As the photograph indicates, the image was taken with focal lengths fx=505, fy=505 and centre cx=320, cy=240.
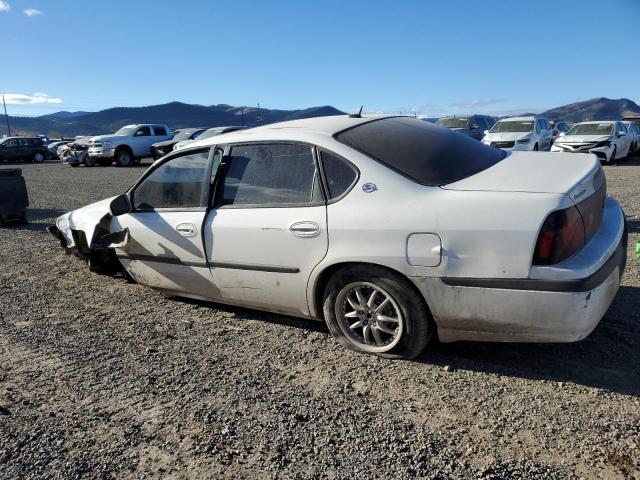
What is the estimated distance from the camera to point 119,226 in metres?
4.47

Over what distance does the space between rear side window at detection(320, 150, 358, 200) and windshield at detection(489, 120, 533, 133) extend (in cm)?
1620

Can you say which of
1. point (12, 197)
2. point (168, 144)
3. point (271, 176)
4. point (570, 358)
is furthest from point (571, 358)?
point (168, 144)

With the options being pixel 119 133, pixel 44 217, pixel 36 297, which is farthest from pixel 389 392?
pixel 119 133

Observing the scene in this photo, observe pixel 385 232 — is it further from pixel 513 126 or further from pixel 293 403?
pixel 513 126

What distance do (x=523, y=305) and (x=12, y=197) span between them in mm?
9021

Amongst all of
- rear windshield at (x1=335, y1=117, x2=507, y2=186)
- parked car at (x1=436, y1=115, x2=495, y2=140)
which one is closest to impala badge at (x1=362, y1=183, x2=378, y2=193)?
rear windshield at (x1=335, y1=117, x2=507, y2=186)

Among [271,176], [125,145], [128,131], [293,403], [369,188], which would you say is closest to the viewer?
[293,403]

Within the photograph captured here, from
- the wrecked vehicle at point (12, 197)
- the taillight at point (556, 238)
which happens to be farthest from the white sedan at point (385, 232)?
the wrecked vehicle at point (12, 197)

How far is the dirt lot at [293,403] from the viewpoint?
234 centimetres

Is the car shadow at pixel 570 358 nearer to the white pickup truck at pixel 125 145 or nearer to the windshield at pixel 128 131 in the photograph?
the white pickup truck at pixel 125 145

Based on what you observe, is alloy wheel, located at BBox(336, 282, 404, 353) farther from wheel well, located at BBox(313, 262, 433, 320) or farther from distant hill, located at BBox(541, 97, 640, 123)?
distant hill, located at BBox(541, 97, 640, 123)

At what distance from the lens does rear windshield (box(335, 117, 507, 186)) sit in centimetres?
315

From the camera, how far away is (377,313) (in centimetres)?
320

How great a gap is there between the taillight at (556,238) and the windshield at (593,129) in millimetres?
16864
